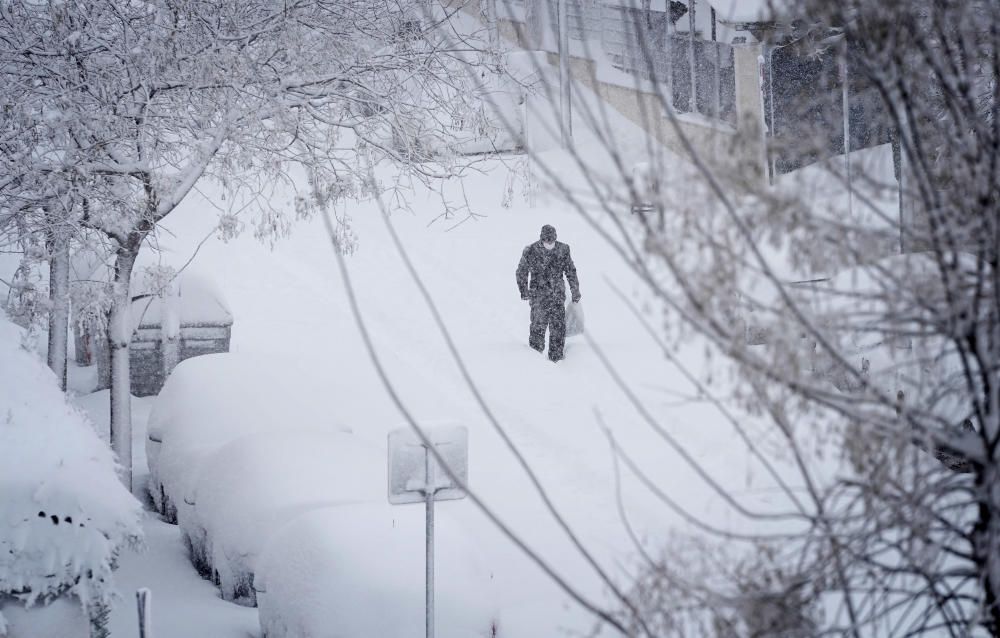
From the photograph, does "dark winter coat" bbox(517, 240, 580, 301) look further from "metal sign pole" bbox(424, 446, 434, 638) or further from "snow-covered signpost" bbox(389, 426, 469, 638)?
"metal sign pole" bbox(424, 446, 434, 638)

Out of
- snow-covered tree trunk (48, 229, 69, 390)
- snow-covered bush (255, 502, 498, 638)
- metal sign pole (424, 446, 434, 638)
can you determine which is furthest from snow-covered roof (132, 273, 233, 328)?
metal sign pole (424, 446, 434, 638)

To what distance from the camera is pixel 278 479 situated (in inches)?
275

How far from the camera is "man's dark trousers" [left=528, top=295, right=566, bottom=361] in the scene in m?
14.4

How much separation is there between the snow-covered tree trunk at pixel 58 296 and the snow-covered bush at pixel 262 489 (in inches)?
86.5

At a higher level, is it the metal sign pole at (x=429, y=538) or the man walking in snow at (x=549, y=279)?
the man walking in snow at (x=549, y=279)

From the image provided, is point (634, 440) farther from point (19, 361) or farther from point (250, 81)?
point (19, 361)

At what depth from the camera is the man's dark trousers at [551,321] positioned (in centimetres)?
1435

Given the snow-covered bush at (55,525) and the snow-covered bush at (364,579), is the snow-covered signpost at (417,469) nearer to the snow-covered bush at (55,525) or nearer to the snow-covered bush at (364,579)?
the snow-covered bush at (364,579)

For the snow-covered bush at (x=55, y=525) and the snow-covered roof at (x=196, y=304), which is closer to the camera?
the snow-covered bush at (x=55, y=525)

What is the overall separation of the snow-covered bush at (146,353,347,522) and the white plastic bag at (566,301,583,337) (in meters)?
5.31

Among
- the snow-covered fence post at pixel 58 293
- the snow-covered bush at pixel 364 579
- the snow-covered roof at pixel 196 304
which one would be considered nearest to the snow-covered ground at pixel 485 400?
the snow-covered bush at pixel 364 579

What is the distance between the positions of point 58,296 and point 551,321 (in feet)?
20.5

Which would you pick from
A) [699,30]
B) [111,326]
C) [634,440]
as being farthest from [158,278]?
[699,30]

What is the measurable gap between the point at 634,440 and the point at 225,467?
497 cm
